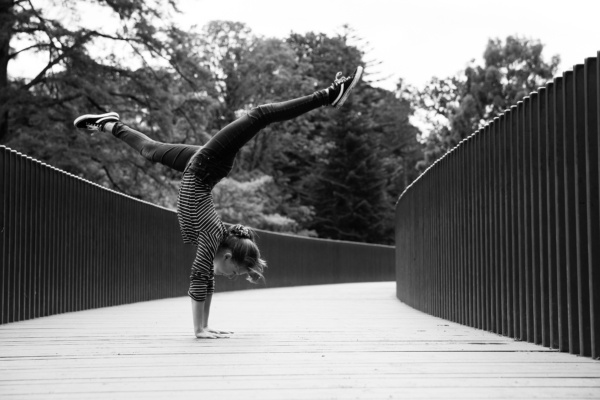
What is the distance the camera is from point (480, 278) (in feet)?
24.1

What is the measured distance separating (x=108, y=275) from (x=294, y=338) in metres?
6.03

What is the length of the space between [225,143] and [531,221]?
2.09m

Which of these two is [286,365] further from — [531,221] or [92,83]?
[92,83]

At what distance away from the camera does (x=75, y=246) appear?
403 inches

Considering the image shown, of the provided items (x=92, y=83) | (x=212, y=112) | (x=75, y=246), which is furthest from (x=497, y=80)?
(x=75, y=246)

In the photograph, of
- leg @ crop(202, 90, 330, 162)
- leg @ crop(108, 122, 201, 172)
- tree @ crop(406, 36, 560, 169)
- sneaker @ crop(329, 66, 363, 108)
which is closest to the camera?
leg @ crop(202, 90, 330, 162)

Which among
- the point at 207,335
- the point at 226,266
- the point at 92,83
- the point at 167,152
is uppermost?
the point at 92,83

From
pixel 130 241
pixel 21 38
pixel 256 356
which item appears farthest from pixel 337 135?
pixel 256 356

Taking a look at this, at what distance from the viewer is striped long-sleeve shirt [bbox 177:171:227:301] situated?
623cm

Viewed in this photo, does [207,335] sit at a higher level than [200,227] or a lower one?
lower

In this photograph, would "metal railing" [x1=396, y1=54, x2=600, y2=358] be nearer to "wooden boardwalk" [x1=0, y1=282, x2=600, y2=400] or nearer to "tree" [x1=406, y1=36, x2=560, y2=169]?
"wooden boardwalk" [x1=0, y1=282, x2=600, y2=400]

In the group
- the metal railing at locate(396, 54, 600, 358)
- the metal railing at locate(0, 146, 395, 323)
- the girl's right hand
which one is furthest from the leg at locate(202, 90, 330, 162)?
the metal railing at locate(0, 146, 395, 323)

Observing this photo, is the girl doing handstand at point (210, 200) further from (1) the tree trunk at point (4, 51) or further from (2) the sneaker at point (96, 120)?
(1) the tree trunk at point (4, 51)

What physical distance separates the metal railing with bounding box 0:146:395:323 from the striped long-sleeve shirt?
2323 mm
